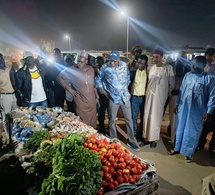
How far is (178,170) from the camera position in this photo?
12.4 ft

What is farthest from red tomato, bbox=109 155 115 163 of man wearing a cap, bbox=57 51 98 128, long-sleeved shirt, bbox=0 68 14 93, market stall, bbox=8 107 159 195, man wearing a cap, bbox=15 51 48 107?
long-sleeved shirt, bbox=0 68 14 93

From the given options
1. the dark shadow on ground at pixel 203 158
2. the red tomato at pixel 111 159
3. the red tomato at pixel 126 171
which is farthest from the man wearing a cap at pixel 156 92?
the red tomato at pixel 126 171

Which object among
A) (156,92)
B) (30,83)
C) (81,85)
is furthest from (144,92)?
(30,83)

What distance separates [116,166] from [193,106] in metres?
2.08

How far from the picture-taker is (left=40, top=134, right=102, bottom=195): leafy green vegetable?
1933 millimetres

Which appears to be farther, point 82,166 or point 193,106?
point 193,106

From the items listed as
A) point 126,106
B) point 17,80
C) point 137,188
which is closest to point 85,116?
point 126,106

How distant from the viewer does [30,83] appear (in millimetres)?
4676

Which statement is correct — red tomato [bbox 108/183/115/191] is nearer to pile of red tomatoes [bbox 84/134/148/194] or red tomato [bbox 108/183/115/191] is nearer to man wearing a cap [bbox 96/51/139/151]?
pile of red tomatoes [bbox 84/134/148/194]

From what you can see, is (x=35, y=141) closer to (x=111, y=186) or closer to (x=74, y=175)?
(x=74, y=175)

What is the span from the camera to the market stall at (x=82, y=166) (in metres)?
1.99

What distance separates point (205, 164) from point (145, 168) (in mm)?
2058

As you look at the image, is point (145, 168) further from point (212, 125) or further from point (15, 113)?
point (15, 113)

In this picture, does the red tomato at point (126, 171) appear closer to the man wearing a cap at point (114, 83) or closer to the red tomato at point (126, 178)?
the red tomato at point (126, 178)
